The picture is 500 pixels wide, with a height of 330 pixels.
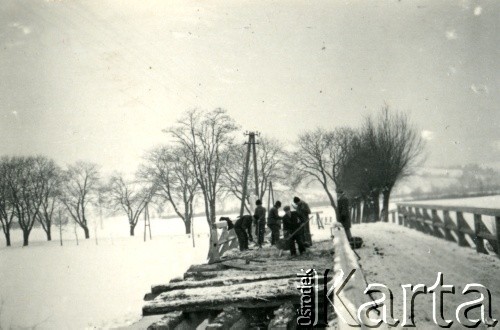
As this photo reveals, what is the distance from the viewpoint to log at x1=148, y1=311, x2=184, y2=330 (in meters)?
3.85

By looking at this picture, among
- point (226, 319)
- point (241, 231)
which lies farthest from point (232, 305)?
point (241, 231)

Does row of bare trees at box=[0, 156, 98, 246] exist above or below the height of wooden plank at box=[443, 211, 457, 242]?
above

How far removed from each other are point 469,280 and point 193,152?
31.8 m

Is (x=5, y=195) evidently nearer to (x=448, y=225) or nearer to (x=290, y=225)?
(x=290, y=225)

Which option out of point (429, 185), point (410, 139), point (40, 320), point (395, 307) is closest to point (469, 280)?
point (395, 307)

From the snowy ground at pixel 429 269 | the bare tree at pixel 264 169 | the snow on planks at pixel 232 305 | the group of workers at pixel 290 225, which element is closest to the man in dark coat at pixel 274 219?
the group of workers at pixel 290 225

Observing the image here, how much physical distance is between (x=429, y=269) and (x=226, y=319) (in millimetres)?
4163

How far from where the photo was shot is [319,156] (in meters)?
46.8

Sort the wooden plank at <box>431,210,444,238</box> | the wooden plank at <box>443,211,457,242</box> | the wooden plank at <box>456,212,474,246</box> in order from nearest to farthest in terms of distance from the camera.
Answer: the wooden plank at <box>456,212,474,246</box> < the wooden plank at <box>443,211,457,242</box> < the wooden plank at <box>431,210,444,238</box>

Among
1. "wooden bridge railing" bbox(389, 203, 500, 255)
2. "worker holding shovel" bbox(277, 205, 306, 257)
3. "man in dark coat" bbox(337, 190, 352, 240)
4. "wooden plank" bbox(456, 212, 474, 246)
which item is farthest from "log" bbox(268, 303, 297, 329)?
"man in dark coat" bbox(337, 190, 352, 240)

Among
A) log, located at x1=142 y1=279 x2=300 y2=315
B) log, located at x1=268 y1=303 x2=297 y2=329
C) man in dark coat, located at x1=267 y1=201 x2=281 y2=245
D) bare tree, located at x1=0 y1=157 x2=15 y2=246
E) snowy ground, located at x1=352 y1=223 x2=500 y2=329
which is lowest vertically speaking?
snowy ground, located at x1=352 y1=223 x2=500 y2=329

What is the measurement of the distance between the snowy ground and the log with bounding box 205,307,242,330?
1621 millimetres

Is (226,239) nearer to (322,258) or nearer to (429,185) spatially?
(322,258)

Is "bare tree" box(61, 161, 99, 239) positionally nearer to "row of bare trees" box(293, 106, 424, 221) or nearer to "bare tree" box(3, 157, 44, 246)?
"bare tree" box(3, 157, 44, 246)
